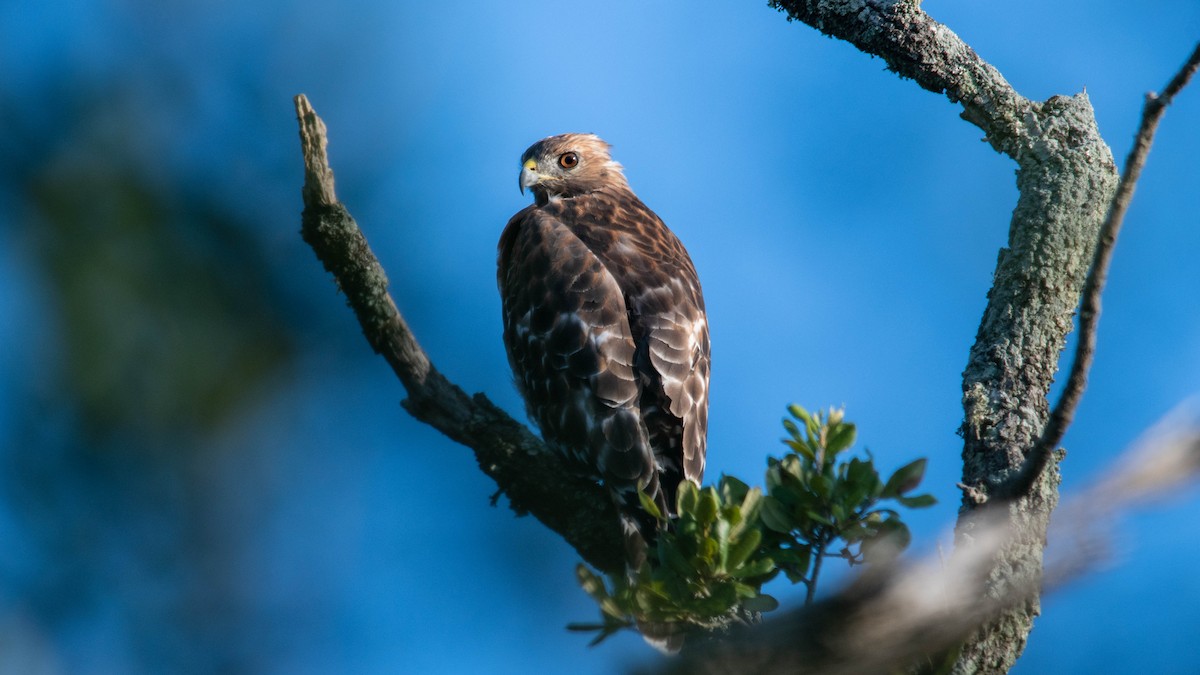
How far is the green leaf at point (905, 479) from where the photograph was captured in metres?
2.84

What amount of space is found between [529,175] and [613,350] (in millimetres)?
2299

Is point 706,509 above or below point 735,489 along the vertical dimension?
below

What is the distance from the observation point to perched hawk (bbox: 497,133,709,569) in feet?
14.5

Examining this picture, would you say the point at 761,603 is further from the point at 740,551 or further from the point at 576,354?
the point at 576,354

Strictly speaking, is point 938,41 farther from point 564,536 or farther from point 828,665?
point 828,665

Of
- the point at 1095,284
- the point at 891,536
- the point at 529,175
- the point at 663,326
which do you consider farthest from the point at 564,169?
the point at 1095,284

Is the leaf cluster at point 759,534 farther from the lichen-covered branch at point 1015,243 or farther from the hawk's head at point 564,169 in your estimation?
the hawk's head at point 564,169

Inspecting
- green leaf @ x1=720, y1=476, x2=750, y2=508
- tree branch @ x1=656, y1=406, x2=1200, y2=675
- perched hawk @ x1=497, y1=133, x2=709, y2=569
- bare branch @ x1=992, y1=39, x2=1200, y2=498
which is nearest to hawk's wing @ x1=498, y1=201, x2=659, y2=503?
perched hawk @ x1=497, y1=133, x2=709, y2=569

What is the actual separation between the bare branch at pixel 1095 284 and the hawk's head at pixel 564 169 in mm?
4322

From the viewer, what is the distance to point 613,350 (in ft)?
15.3

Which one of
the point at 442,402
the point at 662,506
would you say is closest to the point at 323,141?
the point at 442,402

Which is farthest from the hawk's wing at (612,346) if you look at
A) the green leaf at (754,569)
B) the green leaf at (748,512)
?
the green leaf at (754,569)

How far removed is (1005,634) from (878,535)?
67 cm

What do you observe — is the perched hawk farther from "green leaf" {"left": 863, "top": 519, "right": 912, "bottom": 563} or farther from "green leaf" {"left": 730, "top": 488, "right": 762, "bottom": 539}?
"green leaf" {"left": 863, "top": 519, "right": 912, "bottom": 563}
